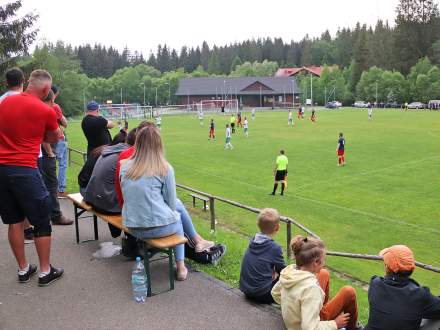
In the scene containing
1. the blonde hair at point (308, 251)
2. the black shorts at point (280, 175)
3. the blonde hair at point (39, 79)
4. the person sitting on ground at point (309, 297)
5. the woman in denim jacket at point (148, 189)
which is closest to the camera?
the person sitting on ground at point (309, 297)

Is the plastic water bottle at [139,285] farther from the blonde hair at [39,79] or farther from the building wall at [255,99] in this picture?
the building wall at [255,99]

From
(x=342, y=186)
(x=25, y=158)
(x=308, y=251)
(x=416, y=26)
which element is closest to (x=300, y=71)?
(x=416, y=26)

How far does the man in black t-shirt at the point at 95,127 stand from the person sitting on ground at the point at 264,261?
3.99 m

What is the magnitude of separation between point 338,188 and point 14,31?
18.8 m

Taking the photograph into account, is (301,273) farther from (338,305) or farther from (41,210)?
(41,210)

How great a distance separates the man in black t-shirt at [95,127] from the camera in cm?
786

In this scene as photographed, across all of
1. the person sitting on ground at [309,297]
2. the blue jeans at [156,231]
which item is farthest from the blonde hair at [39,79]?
the person sitting on ground at [309,297]

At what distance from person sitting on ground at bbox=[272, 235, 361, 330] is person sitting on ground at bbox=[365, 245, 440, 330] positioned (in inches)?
14.9

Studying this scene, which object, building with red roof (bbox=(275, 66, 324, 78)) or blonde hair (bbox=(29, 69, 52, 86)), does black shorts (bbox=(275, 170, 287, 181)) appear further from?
building with red roof (bbox=(275, 66, 324, 78))

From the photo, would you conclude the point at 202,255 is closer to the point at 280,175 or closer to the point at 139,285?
the point at 139,285

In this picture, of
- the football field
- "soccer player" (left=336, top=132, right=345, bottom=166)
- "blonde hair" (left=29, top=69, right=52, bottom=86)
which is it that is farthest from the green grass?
"blonde hair" (left=29, top=69, right=52, bottom=86)

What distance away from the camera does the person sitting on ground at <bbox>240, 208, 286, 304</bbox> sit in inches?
189

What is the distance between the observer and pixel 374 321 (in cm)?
373

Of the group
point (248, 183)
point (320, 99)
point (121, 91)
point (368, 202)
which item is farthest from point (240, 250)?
point (121, 91)
